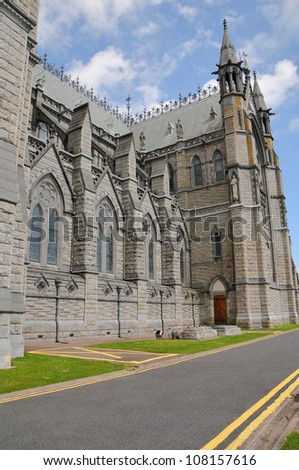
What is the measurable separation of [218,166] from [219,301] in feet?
44.7

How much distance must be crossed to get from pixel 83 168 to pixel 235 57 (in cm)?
2536

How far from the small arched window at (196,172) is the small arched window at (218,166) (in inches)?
66.2

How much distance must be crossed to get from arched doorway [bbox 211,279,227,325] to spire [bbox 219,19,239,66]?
23076 millimetres

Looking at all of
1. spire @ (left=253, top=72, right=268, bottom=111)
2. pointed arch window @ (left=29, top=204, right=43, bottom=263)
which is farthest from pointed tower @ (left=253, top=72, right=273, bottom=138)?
pointed arch window @ (left=29, top=204, right=43, bottom=263)

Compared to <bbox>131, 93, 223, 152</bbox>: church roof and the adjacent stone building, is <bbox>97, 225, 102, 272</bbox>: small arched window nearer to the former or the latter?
the adjacent stone building

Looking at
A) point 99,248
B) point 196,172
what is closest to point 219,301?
point 196,172

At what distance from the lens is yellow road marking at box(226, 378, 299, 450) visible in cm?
415

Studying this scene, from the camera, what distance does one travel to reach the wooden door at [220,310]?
1312 inches

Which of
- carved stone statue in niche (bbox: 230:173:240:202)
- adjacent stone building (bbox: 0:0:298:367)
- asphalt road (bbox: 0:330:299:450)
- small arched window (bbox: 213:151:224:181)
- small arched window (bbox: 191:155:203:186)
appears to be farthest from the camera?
small arched window (bbox: 191:155:203:186)

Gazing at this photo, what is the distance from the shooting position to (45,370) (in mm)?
9266

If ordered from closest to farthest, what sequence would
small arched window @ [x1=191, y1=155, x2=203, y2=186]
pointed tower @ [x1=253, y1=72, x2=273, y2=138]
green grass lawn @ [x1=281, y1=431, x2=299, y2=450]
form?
1. green grass lawn @ [x1=281, y1=431, x2=299, y2=450]
2. small arched window @ [x1=191, y1=155, x2=203, y2=186]
3. pointed tower @ [x1=253, y1=72, x2=273, y2=138]

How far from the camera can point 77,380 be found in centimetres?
814
